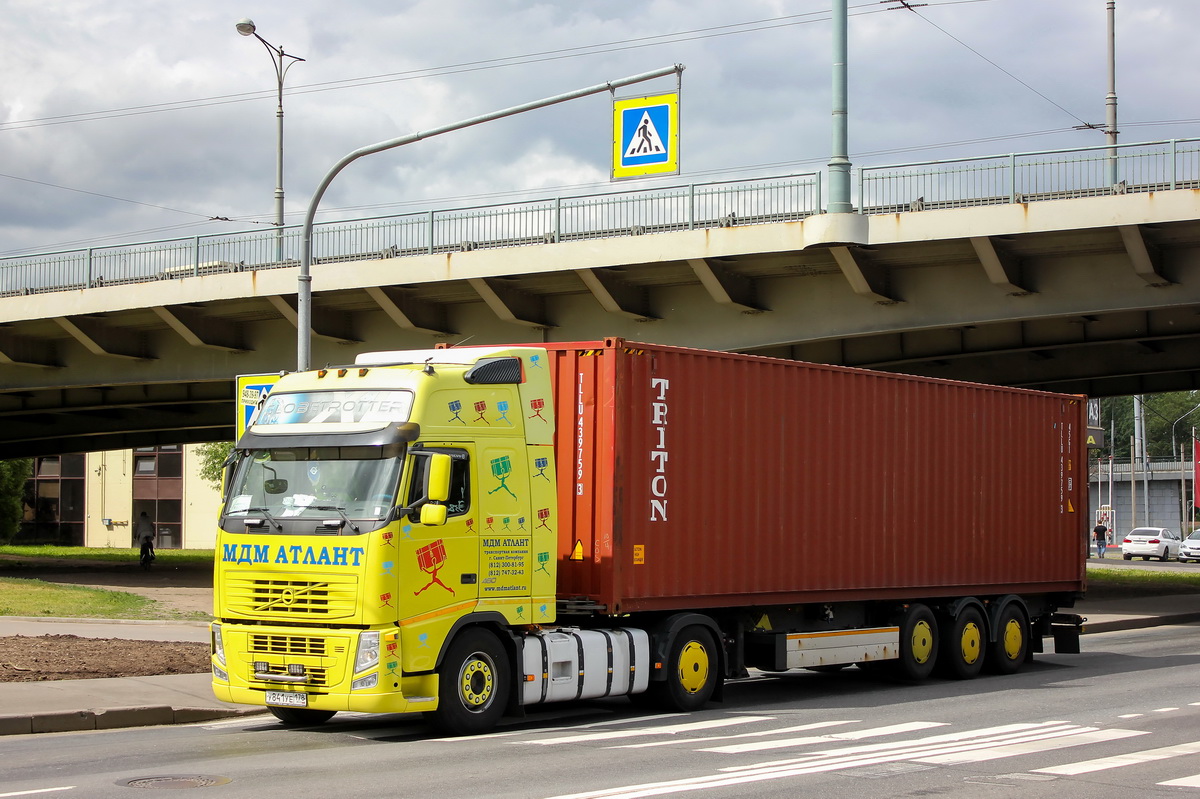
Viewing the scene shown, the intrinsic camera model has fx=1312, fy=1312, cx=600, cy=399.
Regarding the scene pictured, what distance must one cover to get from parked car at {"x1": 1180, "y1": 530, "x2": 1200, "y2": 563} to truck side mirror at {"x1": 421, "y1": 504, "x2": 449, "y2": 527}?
209ft

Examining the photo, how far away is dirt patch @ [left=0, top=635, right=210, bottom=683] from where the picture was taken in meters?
14.0

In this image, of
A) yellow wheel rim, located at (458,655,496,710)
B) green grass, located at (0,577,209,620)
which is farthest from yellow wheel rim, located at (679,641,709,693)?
green grass, located at (0,577,209,620)

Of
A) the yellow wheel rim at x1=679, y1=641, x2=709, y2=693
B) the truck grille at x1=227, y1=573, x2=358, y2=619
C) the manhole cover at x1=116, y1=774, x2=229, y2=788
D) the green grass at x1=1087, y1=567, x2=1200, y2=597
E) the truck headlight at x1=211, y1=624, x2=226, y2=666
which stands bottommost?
the green grass at x1=1087, y1=567, x2=1200, y2=597

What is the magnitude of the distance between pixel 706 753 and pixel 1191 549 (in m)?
63.6

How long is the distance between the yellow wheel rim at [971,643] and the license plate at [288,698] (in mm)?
8707

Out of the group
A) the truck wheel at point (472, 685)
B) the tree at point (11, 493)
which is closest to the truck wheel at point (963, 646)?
the truck wheel at point (472, 685)

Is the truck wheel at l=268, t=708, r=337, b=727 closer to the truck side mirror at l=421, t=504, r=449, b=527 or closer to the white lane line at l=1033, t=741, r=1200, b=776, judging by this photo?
the truck side mirror at l=421, t=504, r=449, b=527

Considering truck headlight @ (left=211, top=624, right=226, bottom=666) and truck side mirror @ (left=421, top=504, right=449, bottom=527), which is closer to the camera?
truck side mirror @ (left=421, top=504, right=449, bottom=527)

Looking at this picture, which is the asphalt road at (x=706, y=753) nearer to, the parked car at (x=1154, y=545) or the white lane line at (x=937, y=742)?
the white lane line at (x=937, y=742)

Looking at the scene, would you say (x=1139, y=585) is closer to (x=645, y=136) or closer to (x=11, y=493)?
(x=645, y=136)

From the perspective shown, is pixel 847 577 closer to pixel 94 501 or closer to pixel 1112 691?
pixel 1112 691

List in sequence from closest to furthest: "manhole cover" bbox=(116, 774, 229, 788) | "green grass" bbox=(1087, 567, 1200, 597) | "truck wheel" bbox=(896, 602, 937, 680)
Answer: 1. "manhole cover" bbox=(116, 774, 229, 788)
2. "truck wheel" bbox=(896, 602, 937, 680)
3. "green grass" bbox=(1087, 567, 1200, 597)

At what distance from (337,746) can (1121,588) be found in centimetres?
2762

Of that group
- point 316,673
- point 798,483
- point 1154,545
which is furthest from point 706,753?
point 1154,545
